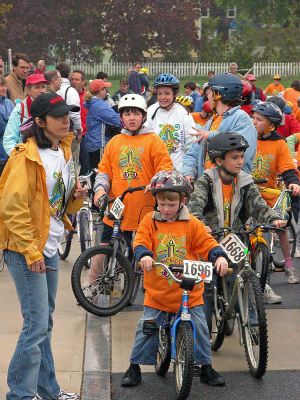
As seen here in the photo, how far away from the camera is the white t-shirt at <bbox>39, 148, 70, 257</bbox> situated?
6059 millimetres

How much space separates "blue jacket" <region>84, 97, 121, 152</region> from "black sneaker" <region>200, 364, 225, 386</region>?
8.46 meters

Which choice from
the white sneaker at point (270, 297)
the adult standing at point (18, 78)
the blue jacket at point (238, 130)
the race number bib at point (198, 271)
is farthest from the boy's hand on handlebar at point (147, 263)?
the adult standing at point (18, 78)

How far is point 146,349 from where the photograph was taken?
6.96m

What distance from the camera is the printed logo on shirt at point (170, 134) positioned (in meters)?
10.7

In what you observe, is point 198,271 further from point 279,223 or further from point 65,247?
point 65,247

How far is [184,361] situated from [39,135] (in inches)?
65.6

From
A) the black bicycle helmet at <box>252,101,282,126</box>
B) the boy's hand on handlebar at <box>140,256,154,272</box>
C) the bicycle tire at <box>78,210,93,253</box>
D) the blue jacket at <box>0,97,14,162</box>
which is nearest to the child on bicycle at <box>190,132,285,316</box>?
the boy's hand on handlebar at <box>140,256,154,272</box>

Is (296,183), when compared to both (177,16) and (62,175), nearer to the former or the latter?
(62,175)

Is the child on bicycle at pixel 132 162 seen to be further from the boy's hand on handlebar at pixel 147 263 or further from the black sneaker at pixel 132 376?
the boy's hand on handlebar at pixel 147 263

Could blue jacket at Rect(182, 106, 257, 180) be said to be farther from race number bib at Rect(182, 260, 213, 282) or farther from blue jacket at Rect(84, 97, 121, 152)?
blue jacket at Rect(84, 97, 121, 152)

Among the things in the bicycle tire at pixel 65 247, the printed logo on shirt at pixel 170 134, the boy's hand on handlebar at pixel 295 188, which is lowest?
the bicycle tire at pixel 65 247

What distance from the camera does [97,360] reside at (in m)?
7.55

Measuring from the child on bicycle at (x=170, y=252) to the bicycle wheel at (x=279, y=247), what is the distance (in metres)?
3.51

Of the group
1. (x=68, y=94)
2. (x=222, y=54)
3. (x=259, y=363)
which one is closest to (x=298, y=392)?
(x=259, y=363)
